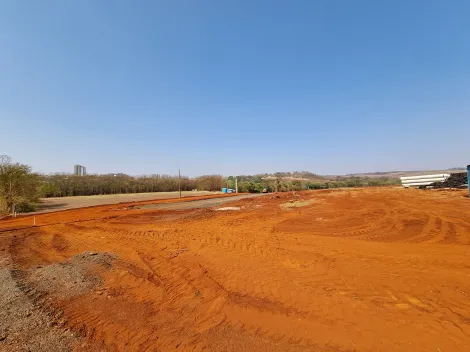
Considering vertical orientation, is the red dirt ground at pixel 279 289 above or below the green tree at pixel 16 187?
below

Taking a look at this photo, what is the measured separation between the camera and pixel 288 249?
7.36 m

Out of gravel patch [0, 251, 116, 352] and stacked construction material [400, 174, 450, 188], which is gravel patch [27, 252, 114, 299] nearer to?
gravel patch [0, 251, 116, 352]

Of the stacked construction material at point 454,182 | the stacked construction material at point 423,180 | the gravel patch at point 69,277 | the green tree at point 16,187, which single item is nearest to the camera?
the gravel patch at point 69,277

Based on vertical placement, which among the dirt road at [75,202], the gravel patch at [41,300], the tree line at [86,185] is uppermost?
the tree line at [86,185]

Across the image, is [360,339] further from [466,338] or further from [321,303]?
[466,338]

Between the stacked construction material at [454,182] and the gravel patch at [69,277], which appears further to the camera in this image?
the stacked construction material at [454,182]

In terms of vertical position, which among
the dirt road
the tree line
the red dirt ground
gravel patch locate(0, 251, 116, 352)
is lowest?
the red dirt ground

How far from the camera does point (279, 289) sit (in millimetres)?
4812

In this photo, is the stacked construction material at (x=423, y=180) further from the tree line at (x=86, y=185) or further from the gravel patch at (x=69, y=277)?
the gravel patch at (x=69, y=277)

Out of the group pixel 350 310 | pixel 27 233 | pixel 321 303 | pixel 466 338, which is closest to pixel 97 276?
pixel 321 303

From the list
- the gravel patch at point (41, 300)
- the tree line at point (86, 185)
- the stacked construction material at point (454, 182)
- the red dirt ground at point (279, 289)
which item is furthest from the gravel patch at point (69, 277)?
the stacked construction material at point (454, 182)

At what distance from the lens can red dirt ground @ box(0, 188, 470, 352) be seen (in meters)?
3.30

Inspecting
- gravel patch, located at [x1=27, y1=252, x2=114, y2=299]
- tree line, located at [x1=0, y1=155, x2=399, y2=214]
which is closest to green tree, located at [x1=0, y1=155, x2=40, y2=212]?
tree line, located at [x1=0, y1=155, x2=399, y2=214]

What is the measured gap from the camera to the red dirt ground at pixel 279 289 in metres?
3.30
